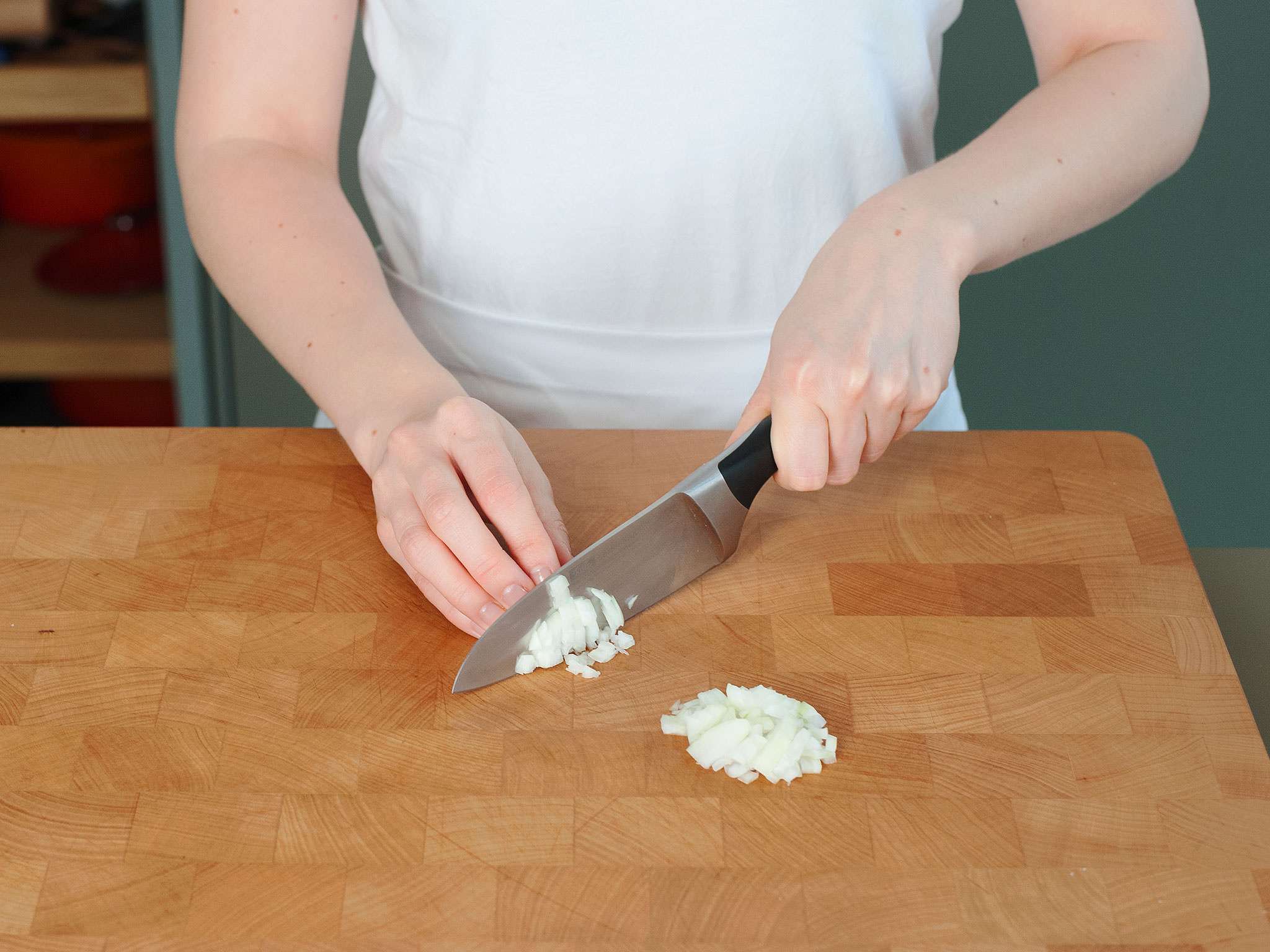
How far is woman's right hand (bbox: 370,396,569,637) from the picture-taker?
73 cm

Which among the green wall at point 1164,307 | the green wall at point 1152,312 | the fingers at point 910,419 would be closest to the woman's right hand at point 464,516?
the fingers at point 910,419

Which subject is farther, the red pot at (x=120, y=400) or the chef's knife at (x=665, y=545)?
the red pot at (x=120, y=400)

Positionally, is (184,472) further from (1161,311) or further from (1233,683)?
(1161,311)

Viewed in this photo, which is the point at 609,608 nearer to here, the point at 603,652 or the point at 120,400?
the point at 603,652

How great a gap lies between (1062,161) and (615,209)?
356mm

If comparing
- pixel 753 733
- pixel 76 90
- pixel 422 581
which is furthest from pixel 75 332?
pixel 753 733

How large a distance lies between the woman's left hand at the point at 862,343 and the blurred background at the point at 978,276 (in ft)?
3.49

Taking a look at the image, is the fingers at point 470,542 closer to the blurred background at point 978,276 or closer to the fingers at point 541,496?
the fingers at point 541,496

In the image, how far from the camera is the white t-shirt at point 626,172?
0.93m

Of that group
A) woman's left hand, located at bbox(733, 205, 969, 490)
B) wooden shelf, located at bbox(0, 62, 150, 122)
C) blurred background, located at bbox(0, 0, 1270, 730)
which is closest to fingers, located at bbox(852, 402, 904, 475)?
woman's left hand, located at bbox(733, 205, 969, 490)

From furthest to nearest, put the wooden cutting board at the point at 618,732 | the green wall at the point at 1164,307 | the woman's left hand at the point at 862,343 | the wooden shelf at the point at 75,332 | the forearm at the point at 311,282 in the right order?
the wooden shelf at the point at 75,332, the green wall at the point at 1164,307, the forearm at the point at 311,282, the woman's left hand at the point at 862,343, the wooden cutting board at the point at 618,732

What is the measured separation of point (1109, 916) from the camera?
1.94 feet

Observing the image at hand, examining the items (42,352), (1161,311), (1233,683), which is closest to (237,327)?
(42,352)

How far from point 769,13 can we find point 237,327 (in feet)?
4.04
